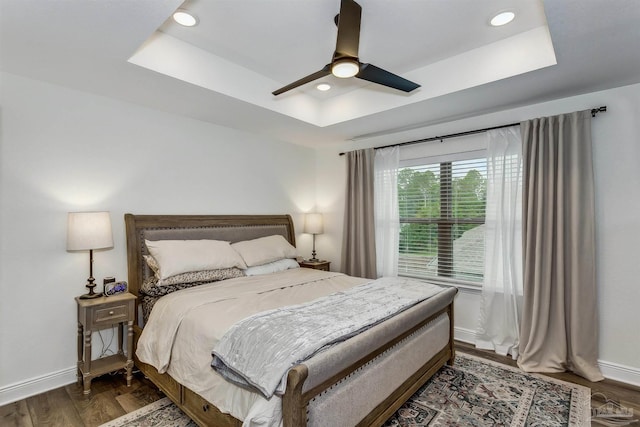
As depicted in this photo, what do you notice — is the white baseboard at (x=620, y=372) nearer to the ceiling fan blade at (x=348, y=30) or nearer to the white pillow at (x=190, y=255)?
the ceiling fan blade at (x=348, y=30)

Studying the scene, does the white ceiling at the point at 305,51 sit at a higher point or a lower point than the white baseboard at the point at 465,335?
higher

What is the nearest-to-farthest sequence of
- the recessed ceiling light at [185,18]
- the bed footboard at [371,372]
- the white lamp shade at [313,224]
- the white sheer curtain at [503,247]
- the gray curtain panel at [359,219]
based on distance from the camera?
the bed footboard at [371,372]
the recessed ceiling light at [185,18]
the white sheer curtain at [503,247]
the gray curtain panel at [359,219]
the white lamp shade at [313,224]

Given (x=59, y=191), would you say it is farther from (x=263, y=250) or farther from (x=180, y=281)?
(x=263, y=250)

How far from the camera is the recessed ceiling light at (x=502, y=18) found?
86.4 inches

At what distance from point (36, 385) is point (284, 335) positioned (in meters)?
2.32

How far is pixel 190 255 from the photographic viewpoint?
9.66ft

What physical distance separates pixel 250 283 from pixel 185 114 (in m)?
1.91

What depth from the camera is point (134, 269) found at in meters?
2.92

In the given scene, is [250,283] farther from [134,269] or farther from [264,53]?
[264,53]

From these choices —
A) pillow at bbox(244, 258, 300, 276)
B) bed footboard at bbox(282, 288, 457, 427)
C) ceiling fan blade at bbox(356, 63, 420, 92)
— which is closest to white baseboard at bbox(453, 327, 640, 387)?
bed footboard at bbox(282, 288, 457, 427)

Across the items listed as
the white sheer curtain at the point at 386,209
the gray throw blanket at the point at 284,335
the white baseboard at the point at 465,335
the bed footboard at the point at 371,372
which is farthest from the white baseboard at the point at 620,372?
the white sheer curtain at the point at 386,209

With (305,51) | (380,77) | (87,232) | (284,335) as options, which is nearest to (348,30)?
(380,77)

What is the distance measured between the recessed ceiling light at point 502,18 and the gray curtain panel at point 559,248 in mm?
1099

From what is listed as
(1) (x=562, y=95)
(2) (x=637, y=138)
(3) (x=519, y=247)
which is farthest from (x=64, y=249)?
(2) (x=637, y=138)
